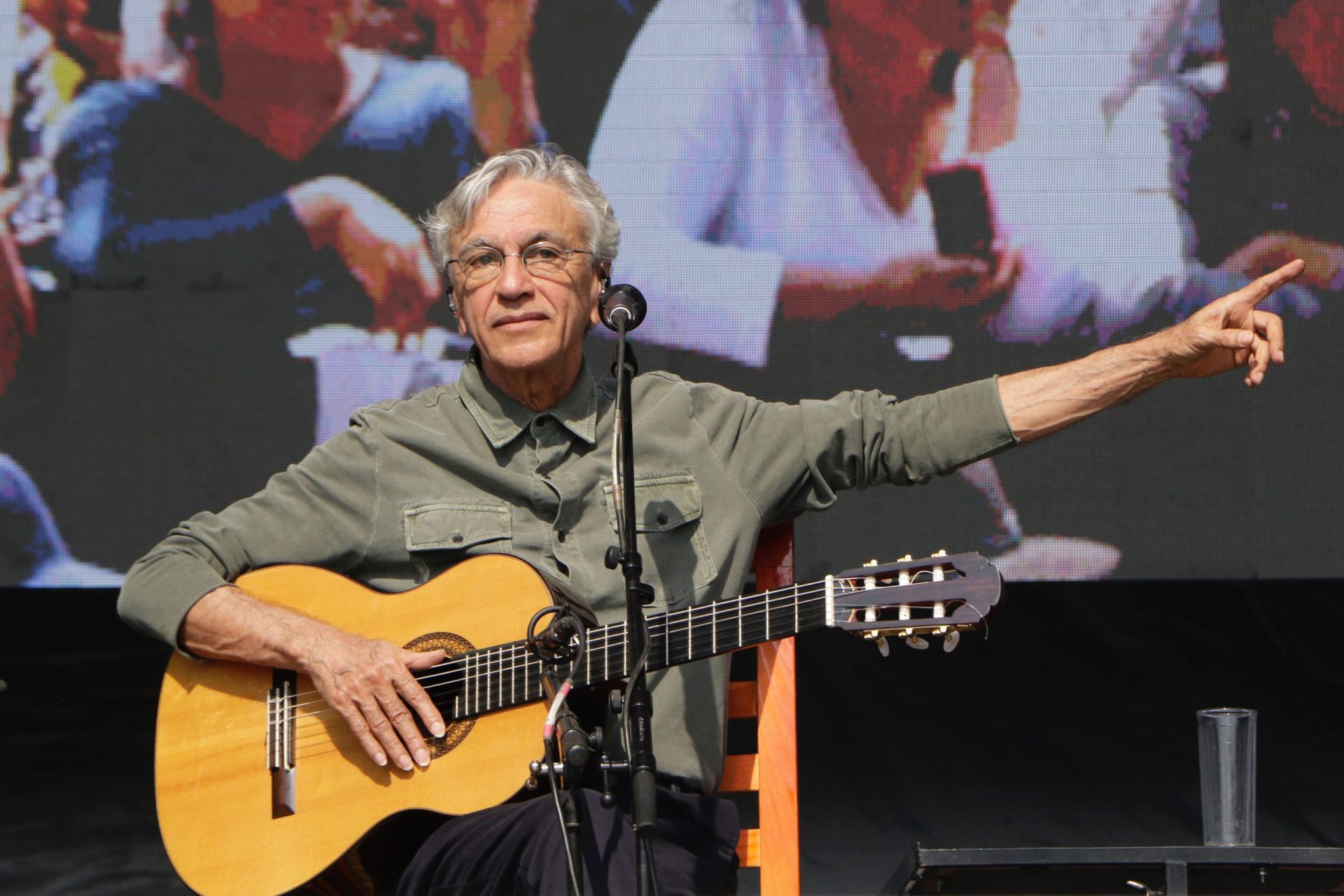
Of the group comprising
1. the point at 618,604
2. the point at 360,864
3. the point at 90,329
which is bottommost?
the point at 360,864

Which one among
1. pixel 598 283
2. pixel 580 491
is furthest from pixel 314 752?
pixel 598 283

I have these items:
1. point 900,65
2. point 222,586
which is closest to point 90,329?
point 222,586

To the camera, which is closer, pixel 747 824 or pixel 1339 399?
pixel 1339 399

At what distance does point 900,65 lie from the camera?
3266 mm

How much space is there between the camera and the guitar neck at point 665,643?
85.7 inches

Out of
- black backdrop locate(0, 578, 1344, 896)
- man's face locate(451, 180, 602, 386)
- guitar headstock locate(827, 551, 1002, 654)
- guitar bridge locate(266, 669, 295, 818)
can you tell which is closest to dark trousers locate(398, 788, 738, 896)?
guitar bridge locate(266, 669, 295, 818)

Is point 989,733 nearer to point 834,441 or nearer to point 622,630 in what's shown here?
point 834,441

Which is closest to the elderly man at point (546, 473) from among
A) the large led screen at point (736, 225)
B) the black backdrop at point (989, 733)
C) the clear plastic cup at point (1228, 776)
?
the large led screen at point (736, 225)

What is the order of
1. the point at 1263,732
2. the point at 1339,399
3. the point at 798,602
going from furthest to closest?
the point at 1263,732 < the point at 1339,399 < the point at 798,602

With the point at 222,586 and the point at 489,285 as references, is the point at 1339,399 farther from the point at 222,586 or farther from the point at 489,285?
the point at 222,586

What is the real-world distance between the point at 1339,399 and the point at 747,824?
69.3 inches

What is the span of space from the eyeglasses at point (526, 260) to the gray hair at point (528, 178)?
68mm

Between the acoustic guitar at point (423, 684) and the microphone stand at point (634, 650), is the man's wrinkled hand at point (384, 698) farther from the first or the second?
the microphone stand at point (634, 650)

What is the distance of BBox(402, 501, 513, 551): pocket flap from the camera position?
2.46m
